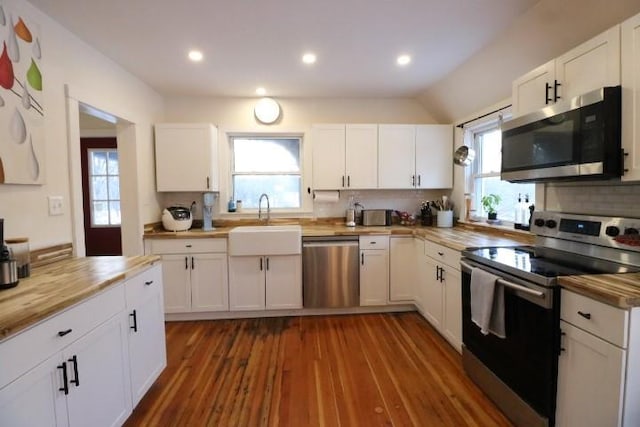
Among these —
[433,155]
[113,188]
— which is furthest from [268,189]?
[113,188]

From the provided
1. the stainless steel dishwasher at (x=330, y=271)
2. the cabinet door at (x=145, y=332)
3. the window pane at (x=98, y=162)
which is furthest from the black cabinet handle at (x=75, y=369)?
Result: the window pane at (x=98, y=162)

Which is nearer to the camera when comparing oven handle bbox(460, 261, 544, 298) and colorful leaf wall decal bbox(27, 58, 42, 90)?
oven handle bbox(460, 261, 544, 298)

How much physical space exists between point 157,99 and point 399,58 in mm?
2608

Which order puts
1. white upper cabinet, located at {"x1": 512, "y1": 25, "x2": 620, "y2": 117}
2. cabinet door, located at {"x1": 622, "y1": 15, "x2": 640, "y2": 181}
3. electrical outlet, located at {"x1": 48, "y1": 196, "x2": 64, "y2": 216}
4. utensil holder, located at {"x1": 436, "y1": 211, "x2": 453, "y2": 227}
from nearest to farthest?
cabinet door, located at {"x1": 622, "y1": 15, "x2": 640, "y2": 181} → white upper cabinet, located at {"x1": 512, "y1": 25, "x2": 620, "y2": 117} → electrical outlet, located at {"x1": 48, "y1": 196, "x2": 64, "y2": 216} → utensil holder, located at {"x1": 436, "y1": 211, "x2": 453, "y2": 227}

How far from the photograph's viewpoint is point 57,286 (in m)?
1.36

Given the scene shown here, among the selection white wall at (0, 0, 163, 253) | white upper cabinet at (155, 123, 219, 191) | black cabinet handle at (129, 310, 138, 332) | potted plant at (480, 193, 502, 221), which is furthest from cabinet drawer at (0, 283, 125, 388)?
potted plant at (480, 193, 502, 221)

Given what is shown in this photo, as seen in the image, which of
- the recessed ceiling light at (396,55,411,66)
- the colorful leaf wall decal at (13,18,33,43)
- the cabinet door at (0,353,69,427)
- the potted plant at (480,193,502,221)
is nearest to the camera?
the cabinet door at (0,353,69,427)

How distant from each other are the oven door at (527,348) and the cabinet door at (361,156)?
1.82 m

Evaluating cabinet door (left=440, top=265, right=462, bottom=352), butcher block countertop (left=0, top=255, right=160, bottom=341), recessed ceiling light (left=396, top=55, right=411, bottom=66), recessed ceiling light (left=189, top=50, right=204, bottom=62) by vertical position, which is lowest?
cabinet door (left=440, top=265, right=462, bottom=352)

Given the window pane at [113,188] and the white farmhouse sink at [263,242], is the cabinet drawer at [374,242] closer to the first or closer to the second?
Result: the white farmhouse sink at [263,242]

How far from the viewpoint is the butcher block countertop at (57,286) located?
1027 millimetres

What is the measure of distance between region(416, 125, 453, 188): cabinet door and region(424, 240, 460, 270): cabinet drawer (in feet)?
3.10

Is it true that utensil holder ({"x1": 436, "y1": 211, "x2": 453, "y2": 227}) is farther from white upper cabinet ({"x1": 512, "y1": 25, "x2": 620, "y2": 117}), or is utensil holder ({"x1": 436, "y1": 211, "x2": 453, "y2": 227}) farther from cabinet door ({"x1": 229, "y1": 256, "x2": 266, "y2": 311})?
cabinet door ({"x1": 229, "y1": 256, "x2": 266, "y2": 311})

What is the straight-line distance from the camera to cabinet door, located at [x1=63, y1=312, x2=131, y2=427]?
1.22 m
